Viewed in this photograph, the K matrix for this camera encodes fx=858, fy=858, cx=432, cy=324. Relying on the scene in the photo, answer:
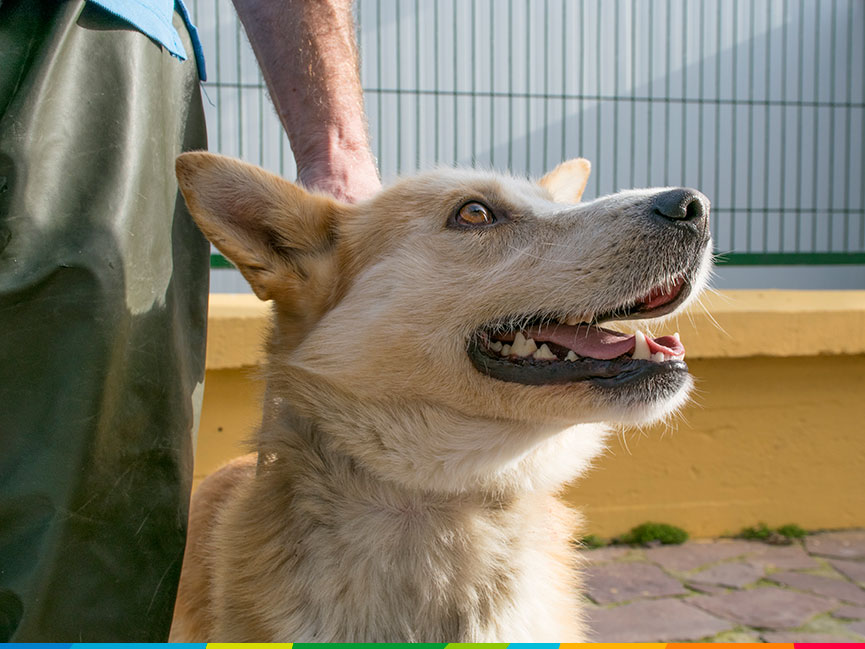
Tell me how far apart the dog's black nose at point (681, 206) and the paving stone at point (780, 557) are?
290cm

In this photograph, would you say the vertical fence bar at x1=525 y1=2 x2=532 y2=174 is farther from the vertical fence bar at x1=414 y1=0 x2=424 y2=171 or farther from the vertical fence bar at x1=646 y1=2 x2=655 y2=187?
the vertical fence bar at x1=646 y1=2 x2=655 y2=187

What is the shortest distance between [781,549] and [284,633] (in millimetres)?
3452

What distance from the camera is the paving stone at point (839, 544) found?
14.3ft

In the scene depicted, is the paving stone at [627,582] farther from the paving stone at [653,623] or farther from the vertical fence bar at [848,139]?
the vertical fence bar at [848,139]

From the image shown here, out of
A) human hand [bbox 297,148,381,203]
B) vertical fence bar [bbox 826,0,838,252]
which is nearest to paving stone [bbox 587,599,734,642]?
human hand [bbox 297,148,381,203]

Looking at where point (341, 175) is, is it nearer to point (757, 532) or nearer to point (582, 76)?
point (757, 532)

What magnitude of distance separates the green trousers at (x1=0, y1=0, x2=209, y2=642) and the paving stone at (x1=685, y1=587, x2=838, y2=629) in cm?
262

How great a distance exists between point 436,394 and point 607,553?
9.39 feet

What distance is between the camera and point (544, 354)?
1.86m

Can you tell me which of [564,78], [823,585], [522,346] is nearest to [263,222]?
[522,346]

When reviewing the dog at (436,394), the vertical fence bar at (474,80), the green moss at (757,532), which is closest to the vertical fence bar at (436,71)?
the vertical fence bar at (474,80)

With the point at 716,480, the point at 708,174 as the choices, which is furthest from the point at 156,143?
the point at 708,174

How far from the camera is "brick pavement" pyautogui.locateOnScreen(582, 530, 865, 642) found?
3.46 metres

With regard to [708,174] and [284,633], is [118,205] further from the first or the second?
[708,174]
